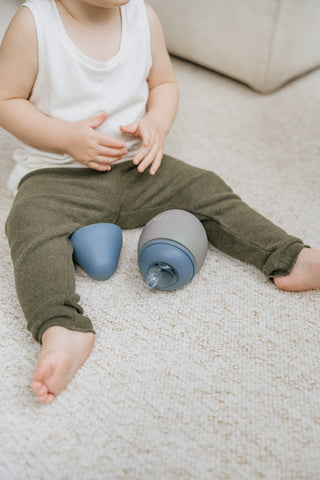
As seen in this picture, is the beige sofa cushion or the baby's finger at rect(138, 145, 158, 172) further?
the beige sofa cushion

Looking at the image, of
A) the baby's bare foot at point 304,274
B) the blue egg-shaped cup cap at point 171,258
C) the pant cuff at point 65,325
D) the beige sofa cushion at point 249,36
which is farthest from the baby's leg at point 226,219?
the beige sofa cushion at point 249,36

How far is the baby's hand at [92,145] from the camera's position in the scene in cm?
76

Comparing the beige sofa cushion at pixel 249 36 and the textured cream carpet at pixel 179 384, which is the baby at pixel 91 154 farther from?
the beige sofa cushion at pixel 249 36

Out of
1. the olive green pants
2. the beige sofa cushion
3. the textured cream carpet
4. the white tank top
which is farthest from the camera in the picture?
the beige sofa cushion

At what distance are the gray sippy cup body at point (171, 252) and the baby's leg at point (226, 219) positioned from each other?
8 cm

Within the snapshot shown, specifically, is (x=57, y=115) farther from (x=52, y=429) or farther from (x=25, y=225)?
(x=52, y=429)

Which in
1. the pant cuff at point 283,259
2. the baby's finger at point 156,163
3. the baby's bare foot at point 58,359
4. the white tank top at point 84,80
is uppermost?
the white tank top at point 84,80

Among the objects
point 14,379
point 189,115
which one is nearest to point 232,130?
point 189,115

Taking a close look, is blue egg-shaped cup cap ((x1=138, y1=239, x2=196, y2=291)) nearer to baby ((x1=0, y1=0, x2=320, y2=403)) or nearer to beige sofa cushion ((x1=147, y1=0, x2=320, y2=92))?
baby ((x1=0, y1=0, x2=320, y2=403))

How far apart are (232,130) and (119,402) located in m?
0.76

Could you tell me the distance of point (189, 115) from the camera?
1.18 metres

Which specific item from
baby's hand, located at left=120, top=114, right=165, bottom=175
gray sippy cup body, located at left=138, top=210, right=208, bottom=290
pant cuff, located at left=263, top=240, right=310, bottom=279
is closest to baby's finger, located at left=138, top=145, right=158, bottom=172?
baby's hand, located at left=120, top=114, right=165, bottom=175

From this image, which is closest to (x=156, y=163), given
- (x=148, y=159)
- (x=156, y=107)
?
(x=148, y=159)

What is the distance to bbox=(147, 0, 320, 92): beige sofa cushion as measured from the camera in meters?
1.15
